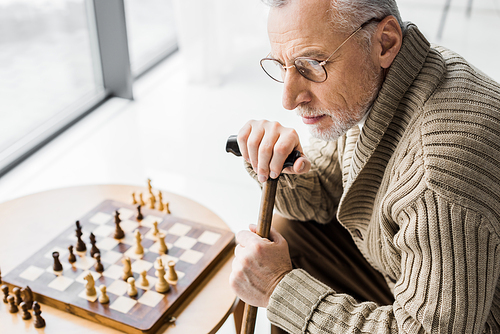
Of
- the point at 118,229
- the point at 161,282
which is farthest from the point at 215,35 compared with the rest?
the point at 161,282

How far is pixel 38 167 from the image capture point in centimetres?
305

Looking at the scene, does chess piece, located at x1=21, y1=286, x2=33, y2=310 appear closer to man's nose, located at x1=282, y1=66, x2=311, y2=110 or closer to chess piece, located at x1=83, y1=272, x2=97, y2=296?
chess piece, located at x1=83, y1=272, x2=97, y2=296

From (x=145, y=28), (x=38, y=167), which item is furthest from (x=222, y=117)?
(x=145, y=28)

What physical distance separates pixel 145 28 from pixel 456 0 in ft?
9.38

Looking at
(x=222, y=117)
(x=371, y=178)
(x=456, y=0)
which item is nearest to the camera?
(x=371, y=178)

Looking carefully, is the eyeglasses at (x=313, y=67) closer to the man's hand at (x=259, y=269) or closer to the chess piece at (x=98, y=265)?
the man's hand at (x=259, y=269)

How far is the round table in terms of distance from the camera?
1.40 metres

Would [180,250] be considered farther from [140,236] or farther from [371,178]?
[371,178]

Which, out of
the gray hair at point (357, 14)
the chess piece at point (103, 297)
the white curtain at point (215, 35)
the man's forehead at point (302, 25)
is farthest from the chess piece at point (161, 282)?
the white curtain at point (215, 35)

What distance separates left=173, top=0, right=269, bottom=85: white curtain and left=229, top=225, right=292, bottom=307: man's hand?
7.45ft

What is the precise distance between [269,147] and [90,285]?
2.20ft

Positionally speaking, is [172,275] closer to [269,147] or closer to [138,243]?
[138,243]

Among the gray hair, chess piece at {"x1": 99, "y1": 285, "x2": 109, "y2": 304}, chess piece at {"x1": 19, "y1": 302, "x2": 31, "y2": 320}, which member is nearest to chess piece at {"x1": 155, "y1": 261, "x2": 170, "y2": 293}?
chess piece at {"x1": 99, "y1": 285, "x2": 109, "y2": 304}

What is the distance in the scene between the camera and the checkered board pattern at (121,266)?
1415 millimetres
